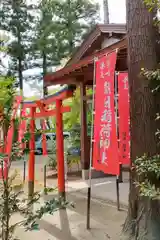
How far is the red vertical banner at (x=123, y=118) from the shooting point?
5.61m

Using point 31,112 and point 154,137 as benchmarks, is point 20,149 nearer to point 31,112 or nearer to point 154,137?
point 154,137

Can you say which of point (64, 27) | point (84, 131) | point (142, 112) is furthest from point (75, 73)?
point (64, 27)

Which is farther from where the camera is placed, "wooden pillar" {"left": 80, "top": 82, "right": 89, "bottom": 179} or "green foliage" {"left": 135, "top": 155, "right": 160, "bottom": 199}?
"wooden pillar" {"left": 80, "top": 82, "right": 89, "bottom": 179}

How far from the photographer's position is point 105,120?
486 cm

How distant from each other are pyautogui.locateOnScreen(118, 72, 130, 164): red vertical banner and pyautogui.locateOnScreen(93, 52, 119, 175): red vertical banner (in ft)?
2.31

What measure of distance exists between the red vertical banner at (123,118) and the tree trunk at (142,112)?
183 centimetres

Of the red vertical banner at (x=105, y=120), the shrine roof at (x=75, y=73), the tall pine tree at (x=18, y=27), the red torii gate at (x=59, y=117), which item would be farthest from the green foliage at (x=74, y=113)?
the tall pine tree at (x=18, y=27)

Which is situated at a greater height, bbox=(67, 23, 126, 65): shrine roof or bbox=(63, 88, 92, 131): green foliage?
bbox=(67, 23, 126, 65): shrine roof

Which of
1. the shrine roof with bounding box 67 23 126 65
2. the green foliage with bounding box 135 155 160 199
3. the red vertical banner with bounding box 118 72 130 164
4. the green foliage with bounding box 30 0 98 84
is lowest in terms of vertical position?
the green foliage with bounding box 135 155 160 199

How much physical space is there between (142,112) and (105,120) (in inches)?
49.2

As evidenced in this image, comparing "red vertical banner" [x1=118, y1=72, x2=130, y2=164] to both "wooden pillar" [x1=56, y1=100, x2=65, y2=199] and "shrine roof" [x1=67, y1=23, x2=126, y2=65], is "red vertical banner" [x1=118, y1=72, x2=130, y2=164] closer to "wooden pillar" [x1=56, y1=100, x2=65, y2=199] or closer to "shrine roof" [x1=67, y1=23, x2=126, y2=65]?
"wooden pillar" [x1=56, y1=100, x2=65, y2=199]

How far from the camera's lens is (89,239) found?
432 centimetres

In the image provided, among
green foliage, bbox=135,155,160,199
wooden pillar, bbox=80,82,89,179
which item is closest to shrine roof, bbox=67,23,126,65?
wooden pillar, bbox=80,82,89,179

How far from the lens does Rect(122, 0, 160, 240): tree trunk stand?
3.62 metres
